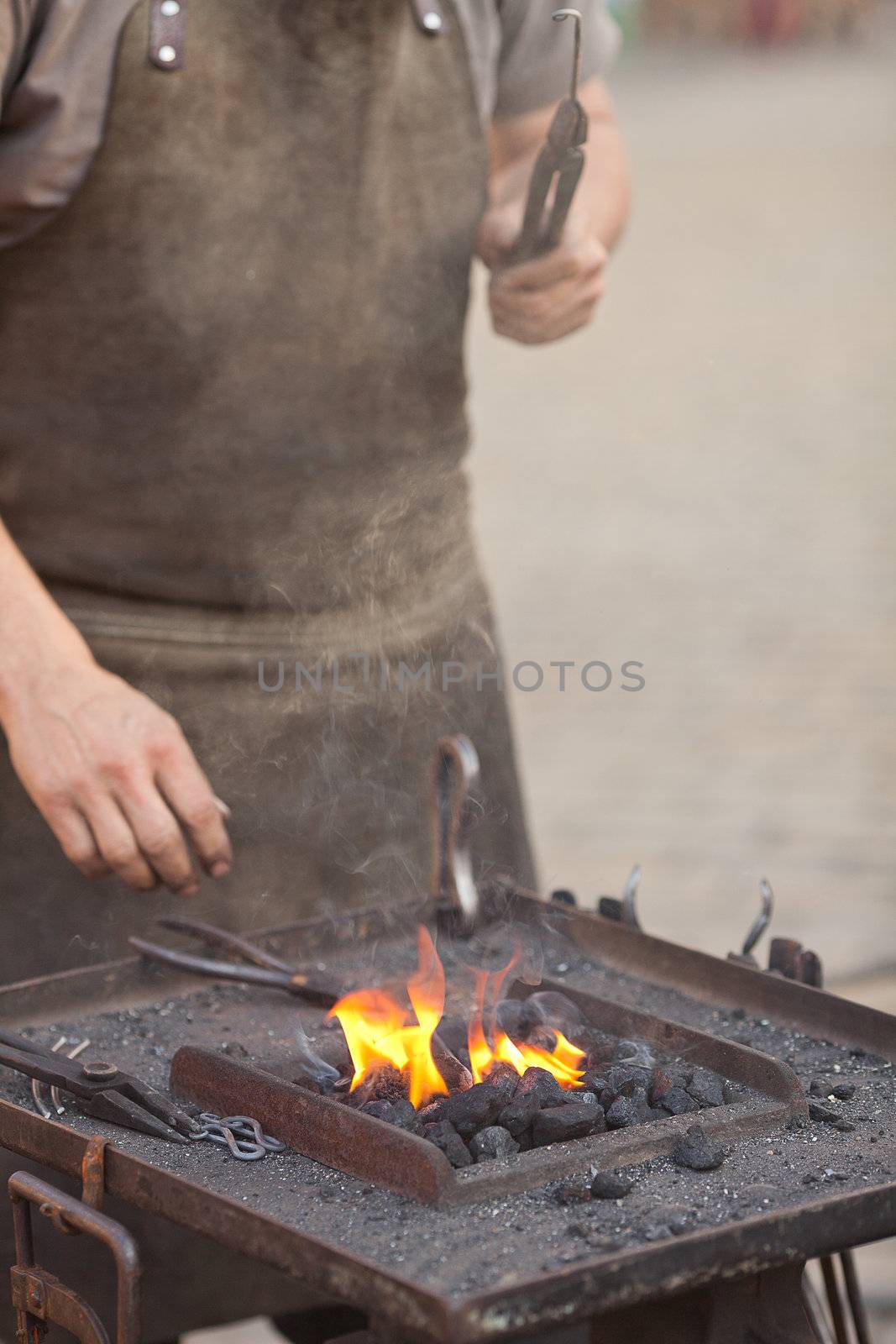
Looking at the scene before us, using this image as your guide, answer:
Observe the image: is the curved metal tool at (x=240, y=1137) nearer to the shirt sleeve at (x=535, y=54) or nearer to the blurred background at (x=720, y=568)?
the shirt sleeve at (x=535, y=54)

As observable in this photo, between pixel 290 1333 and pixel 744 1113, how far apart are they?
1027 mm

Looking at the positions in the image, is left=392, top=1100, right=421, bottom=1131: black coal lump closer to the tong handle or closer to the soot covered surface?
the soot covered surface

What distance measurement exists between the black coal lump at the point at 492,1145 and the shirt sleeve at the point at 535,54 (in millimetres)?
1457

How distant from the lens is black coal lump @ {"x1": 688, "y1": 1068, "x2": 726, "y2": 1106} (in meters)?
1.38

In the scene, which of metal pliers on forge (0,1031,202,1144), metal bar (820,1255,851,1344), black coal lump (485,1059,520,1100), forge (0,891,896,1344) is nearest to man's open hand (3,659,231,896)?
forge (0,891,896,1344)

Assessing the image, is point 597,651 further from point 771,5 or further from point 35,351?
point 771,5

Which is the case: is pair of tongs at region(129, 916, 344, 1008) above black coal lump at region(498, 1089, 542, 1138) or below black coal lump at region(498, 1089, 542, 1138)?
below

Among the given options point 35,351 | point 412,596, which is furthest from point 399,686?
point 35,351

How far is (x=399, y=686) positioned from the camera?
2195mm

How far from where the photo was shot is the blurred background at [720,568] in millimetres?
4543

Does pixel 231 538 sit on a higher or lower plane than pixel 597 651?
higher

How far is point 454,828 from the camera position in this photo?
1844 mm

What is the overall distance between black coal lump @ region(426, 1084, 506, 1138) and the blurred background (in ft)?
5.56

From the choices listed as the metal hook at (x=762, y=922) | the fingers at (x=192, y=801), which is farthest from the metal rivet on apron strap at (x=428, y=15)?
the metal hook at (x=762, y=922)
